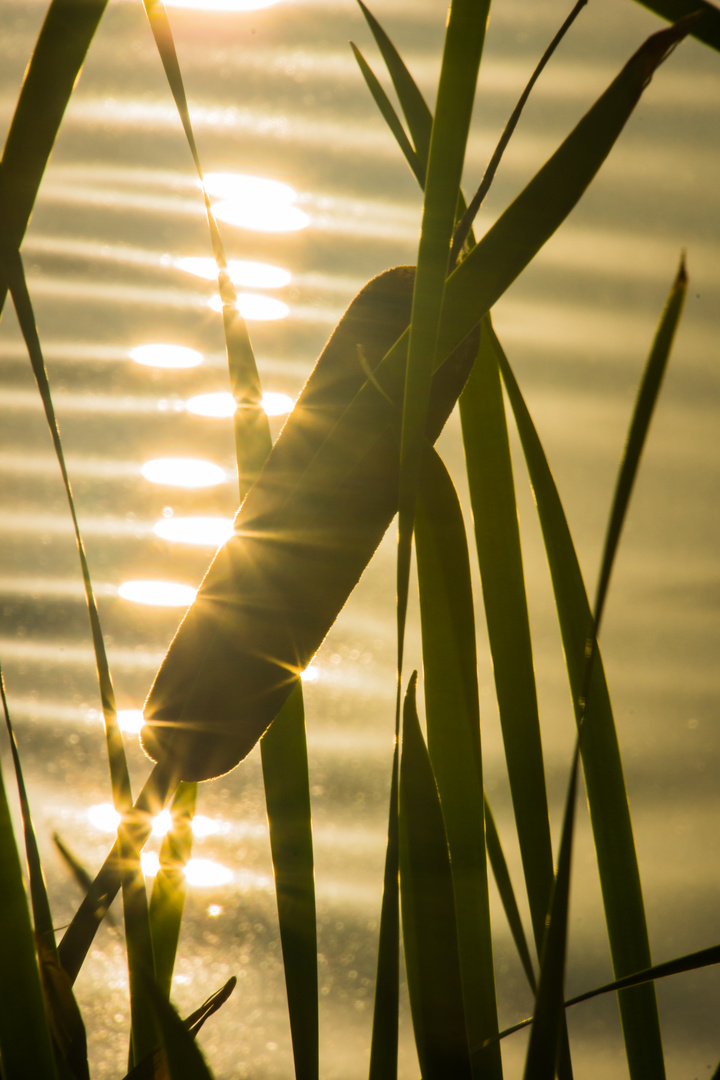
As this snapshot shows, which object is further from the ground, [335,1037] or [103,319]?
[103,319]

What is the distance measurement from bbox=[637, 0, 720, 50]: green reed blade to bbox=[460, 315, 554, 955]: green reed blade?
71 mm

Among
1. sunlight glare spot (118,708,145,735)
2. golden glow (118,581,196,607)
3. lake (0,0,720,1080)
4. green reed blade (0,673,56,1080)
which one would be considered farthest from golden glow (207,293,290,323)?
green reed blade (0,673,56,1080)

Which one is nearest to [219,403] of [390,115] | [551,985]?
[390,115]

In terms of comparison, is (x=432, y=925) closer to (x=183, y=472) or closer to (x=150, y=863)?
(x=150, y=863)

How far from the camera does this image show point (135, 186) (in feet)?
2.40

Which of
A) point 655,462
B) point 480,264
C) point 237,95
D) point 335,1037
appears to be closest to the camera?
point 480,264

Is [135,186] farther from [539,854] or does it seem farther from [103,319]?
[539,854]

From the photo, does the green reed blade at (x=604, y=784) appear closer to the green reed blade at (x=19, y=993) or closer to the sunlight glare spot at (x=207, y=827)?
the green reed blade at (x=19, y=993)

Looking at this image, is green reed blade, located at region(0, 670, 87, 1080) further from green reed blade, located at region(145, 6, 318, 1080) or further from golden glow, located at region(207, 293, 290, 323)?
golden glow, located at region(207, 293, 290, 323)

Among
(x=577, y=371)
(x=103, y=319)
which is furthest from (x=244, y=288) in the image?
(x=577, y=371)

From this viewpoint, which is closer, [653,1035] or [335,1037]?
[653,1035]

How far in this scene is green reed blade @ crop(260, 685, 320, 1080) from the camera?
0.17 metres

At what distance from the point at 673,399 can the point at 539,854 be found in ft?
1.80

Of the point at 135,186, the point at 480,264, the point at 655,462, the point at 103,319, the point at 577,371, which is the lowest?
the point at 480,264
